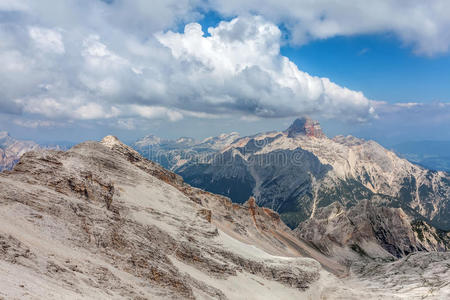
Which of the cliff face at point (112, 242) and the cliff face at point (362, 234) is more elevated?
the cliff face at point (112, 242)

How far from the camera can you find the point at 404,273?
74.8 metres

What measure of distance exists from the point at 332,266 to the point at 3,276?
13530cm

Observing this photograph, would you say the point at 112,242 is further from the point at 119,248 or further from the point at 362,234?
the point at 362,234

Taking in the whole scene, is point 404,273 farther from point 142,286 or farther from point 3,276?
point 3,276

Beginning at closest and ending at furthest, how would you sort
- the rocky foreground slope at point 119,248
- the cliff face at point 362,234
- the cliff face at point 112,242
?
the rocky foreground slope at point 119,248, the cliff face at point 112,242, the cliff face at point 362,234

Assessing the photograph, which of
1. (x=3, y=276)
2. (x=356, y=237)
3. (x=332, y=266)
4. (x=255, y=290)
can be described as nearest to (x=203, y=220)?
(x=255, y=290)

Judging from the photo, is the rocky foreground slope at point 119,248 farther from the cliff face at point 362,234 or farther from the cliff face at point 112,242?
the cliff face at point 362,234

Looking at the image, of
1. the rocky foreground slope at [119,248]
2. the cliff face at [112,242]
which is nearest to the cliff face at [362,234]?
the rocky foreground slope at [119,248]

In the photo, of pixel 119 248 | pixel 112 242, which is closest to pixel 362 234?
pixel 119 248

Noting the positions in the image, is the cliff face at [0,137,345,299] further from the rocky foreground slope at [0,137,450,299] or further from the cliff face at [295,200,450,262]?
the cliff face at [295,200,450,262]

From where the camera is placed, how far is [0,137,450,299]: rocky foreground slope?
25.2 m

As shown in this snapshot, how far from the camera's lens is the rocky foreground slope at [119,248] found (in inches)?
990

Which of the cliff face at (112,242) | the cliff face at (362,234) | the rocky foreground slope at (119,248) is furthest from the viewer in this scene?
the cliff face at (362,234)

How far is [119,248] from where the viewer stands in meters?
34.4
